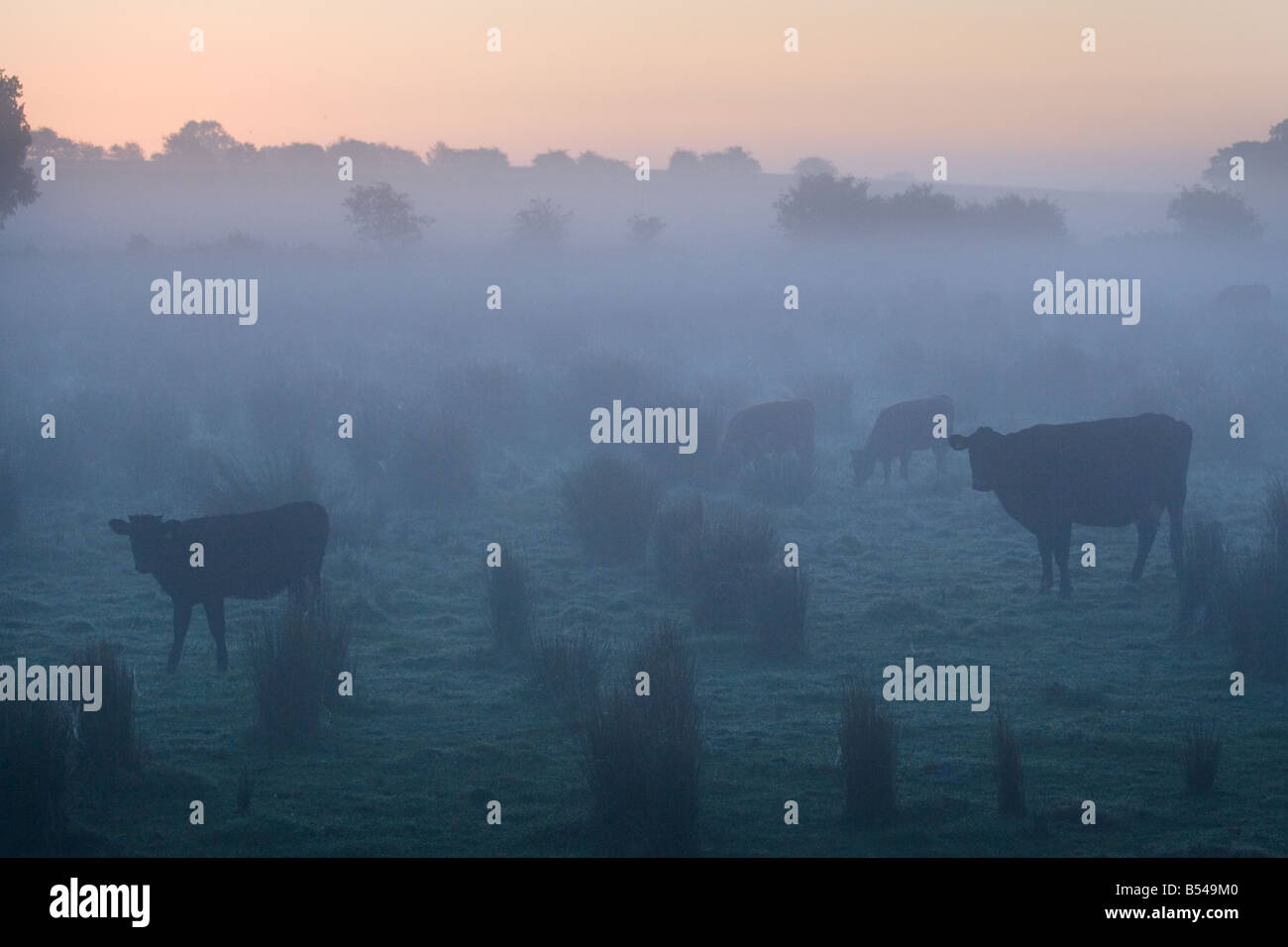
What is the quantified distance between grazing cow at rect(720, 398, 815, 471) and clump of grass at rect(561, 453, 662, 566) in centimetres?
403

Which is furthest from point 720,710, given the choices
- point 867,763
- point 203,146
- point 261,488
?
point 203,146

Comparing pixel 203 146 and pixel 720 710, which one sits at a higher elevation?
pixel 203 146

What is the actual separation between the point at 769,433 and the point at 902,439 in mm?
2143

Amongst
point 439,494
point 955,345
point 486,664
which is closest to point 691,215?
point 955,345

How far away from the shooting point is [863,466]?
18016 millimetres

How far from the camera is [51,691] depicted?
786 cm

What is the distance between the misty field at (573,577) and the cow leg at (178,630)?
1.03ft

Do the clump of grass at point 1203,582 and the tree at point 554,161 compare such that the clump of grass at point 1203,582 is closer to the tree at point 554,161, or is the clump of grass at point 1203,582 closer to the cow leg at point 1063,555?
the cow leg at point 1063,555

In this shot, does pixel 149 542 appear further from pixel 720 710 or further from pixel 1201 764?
pixel 1201 764

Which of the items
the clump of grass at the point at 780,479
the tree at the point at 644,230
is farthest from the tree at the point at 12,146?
the tree at the point at 644,230

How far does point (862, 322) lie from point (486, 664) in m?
23.5

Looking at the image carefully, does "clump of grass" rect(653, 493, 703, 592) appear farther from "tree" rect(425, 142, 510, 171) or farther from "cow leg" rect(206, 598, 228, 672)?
"tree" rect(425, 142, 510, 171)

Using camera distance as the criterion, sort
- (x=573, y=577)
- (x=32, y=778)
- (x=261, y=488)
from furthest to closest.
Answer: (x=261, y=488)
(x=573, y=577)
(x=32, y=778)

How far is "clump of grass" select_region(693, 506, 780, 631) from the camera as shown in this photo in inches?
435
